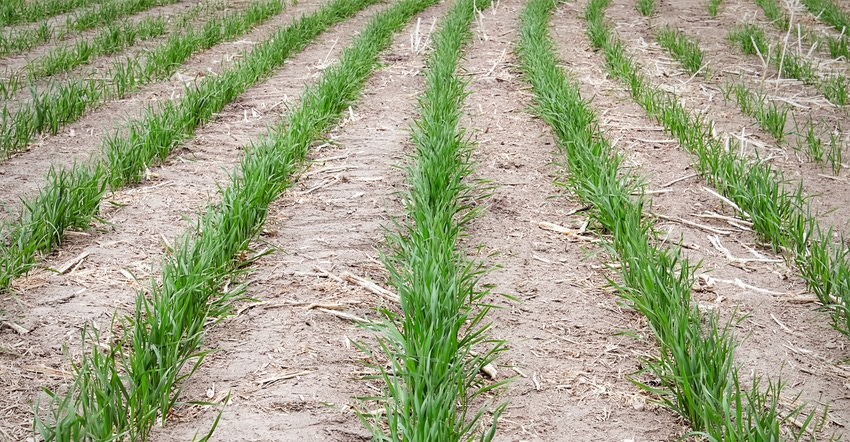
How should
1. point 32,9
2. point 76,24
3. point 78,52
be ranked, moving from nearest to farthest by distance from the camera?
1. point 78,52
2. point 76,24
3. point 32,9

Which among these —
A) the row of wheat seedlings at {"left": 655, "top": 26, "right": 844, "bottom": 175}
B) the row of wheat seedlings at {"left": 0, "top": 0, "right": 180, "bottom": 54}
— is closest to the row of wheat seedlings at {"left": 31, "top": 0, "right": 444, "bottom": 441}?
the row of wheat seedlings at {"left": 655, "top": 26, "right": 844, "bottom": 175}

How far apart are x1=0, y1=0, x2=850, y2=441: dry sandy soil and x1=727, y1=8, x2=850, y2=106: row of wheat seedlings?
1.19 ft

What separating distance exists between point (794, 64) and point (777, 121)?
1.81 metres

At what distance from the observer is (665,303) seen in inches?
101

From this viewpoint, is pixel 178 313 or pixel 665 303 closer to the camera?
pixel 178 313

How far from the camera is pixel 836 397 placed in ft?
7.66

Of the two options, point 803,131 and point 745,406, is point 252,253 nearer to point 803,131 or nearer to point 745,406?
point 745,406

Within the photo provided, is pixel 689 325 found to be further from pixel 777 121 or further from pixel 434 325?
pixel 777 121

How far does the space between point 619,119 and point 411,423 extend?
11.8ft

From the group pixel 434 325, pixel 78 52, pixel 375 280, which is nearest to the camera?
pixel 434 325

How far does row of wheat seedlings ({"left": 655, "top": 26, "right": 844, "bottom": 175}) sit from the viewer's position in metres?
4.31

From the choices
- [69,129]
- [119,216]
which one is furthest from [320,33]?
[119,216]

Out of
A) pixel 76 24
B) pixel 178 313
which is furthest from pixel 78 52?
pixel 178 313

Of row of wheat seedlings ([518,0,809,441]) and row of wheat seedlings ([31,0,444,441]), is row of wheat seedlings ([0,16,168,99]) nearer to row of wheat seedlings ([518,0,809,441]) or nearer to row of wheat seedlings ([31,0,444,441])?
row of wheat seedlings ([31,0,444,441])
